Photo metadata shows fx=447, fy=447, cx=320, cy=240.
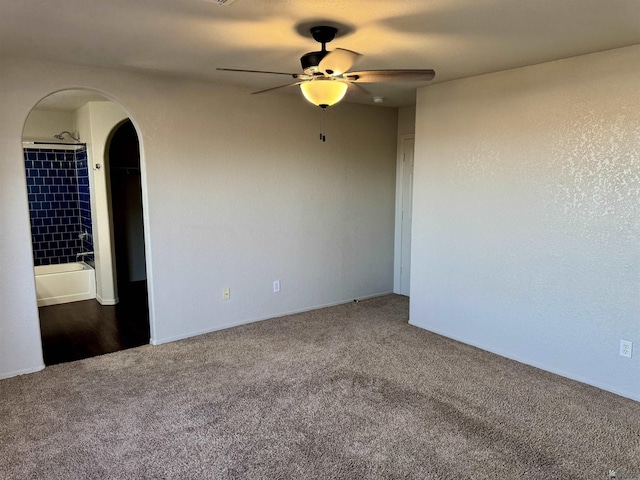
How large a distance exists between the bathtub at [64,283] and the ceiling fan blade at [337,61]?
455 cm

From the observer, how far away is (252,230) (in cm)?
446

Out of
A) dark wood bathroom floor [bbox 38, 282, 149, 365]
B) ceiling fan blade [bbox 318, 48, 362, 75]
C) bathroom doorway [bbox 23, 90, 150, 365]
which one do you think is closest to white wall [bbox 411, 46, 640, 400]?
ceiling fan blade [bbox 318, 48, 362, 75]

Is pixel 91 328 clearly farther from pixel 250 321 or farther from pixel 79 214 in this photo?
pixel 79 214

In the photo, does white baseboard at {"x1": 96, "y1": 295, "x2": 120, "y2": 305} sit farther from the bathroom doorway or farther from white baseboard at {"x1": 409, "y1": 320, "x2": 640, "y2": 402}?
white baseboard at {"x1": 409, "y1": 320, "x2": 640, "y2": 402}

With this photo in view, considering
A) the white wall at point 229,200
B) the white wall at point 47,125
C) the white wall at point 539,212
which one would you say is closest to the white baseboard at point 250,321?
the white wall at point 229,200

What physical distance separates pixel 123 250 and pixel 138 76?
11.0 feet

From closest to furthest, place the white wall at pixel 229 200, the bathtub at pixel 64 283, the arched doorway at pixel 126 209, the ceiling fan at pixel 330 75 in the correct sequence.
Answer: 1. the ceiling fan at pixel 330 75
2. the white wall at pixel 229 200
3. the bathtub at pixel 64 283
4. the arched doorway at pixel 126 209

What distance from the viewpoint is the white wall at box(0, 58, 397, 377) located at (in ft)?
10.7

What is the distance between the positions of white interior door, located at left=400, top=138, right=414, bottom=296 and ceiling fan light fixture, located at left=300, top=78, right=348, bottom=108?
313cm

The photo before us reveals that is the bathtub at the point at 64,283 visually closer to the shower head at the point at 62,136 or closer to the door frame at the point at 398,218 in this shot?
the shower head at the point at 62,136

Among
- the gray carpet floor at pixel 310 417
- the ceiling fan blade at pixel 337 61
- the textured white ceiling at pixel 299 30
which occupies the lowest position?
the gray carpet floor at pixel 310 417

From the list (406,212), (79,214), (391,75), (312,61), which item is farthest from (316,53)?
(79,214)

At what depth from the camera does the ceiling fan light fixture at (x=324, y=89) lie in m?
2.38

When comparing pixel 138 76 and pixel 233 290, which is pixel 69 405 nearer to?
pixel 233 290
